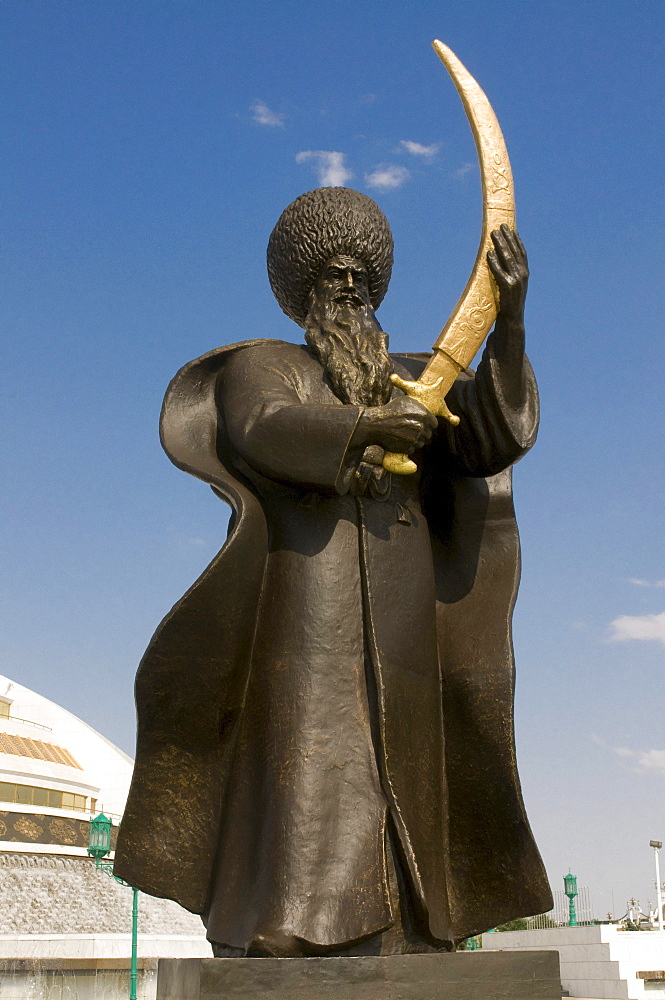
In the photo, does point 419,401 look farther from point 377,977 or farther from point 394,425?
point 377,977

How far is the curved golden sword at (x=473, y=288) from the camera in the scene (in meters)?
3.55

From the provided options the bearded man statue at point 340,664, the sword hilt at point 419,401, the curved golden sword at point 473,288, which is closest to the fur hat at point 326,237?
the bearded man statue at point 340,664

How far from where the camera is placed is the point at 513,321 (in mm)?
3668

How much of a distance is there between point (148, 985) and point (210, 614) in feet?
66.0

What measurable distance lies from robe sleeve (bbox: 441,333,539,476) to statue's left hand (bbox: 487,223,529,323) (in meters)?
0.14

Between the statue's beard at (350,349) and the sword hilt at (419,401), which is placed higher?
the statue's beard at (350,349)

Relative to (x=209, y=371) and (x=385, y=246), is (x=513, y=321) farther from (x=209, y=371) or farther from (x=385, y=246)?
(x=209, y=371)

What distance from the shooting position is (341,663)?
11.5ft

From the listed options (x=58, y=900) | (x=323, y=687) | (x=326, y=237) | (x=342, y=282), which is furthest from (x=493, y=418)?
(x=58, y=900)

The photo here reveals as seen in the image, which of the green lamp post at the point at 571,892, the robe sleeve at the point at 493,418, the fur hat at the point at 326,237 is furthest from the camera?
the green lamp post at the point at 571,892

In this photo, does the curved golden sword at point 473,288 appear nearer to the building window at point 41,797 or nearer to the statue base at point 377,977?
the statue base at point 377,977

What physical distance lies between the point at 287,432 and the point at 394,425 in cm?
35

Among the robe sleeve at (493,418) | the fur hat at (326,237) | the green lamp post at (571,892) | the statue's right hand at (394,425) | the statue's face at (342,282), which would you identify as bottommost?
the green lamp post at (571,892)

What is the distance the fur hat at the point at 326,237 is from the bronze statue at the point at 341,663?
0.08 feet
